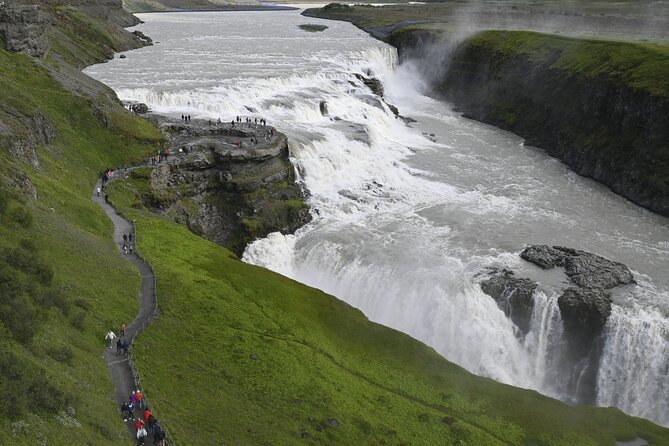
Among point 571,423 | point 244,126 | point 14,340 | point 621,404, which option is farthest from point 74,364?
point 244,126

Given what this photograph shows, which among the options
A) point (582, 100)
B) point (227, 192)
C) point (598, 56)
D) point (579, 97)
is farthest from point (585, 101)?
point (227, 192)

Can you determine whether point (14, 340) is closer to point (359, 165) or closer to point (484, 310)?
point (484, 310)

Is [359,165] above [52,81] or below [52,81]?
below

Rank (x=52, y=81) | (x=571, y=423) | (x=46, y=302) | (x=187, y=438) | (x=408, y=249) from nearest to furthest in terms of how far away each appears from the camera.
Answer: (x=187, y=438) → (x=46, y=302) → (x=571, y=423) → (x=408, y=249) → (x=52, y=81)

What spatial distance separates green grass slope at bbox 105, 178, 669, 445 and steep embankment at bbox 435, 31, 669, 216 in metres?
43.5

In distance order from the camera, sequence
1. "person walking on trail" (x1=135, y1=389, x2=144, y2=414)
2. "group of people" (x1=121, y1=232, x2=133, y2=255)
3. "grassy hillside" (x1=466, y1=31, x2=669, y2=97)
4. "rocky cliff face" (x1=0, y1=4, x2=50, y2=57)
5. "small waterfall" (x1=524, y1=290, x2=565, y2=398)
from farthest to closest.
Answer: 1. "grassy hillside" (x1=466, y1=31, x2=669, y2=97)
2. "rocky cliff face" (x1=0, y1=4, x2=50, y2=57)
3. "group of people" (x1=121, y1=232, x2=133, y2=255)
4. "small waterfall" (x1=524, y1=290, x2=565, y2=398)
5. "person walking on trail" (x1=135, y1=389, x2=144, y2=414)

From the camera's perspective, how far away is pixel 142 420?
93.7ft

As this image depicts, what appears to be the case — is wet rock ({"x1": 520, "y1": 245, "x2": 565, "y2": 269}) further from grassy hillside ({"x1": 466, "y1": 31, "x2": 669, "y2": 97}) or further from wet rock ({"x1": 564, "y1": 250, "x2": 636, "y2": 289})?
grassy hillside ({"x1": 466, "y1": 31, "x2": 669, "y2": 97})

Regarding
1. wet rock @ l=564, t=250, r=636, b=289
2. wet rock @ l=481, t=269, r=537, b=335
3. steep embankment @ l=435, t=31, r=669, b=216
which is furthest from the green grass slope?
steep embankment @ l=435, t=31, r=669, b=216

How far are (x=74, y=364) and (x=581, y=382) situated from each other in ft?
121

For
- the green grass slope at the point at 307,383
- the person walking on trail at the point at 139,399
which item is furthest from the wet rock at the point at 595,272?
the person walking on trail at the point at 139,399

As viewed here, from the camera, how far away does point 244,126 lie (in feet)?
248

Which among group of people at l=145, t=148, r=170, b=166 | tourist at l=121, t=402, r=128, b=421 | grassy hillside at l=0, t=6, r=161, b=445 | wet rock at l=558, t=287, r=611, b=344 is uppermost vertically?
grassy hillside at l=0, t=6, r=161, b=445

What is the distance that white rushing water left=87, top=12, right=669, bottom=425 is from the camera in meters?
48.0
